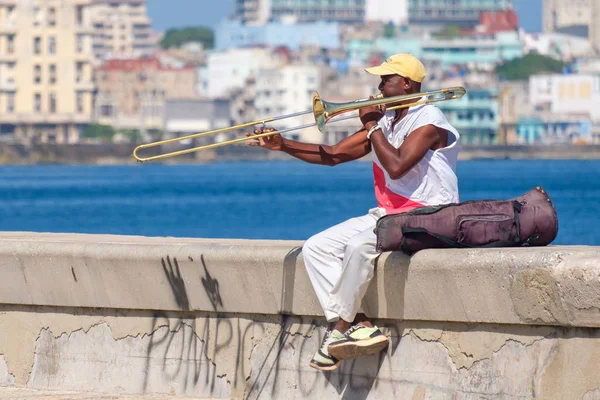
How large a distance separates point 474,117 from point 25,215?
90.9 meters

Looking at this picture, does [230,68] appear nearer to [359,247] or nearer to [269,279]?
[269,279]

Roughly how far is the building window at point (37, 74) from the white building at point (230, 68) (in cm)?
2284

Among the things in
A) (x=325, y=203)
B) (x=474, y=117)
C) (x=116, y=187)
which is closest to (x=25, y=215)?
(x=325, y=203)

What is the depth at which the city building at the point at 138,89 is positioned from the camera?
16338 centimetres

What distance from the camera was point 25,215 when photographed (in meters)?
56.5

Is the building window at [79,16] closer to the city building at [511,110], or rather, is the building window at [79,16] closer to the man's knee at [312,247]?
the city building at [511,110]

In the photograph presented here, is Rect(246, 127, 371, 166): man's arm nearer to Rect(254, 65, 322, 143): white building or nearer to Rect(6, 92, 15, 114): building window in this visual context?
Rect(254, 65, 322, 143): white building

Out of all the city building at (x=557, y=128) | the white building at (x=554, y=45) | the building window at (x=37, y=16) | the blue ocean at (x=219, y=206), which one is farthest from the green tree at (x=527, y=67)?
the blue ocean at (x=219, y=206)

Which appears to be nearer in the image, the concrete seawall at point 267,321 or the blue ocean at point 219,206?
the concrete seawall at point 267,321

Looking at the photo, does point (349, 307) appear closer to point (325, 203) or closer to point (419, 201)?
point (419, 201)

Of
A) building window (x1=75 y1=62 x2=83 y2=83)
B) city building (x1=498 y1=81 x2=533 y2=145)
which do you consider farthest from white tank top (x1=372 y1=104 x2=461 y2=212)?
building window (x1=75 y1=62 x2=83 y2=83)

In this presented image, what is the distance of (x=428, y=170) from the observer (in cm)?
558

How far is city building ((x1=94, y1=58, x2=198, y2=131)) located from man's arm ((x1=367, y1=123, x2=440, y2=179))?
15617cm

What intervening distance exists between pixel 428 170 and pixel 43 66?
143 meters
